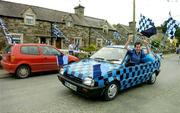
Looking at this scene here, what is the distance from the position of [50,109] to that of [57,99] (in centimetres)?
77

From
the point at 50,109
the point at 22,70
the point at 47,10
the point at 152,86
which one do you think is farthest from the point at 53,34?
the point at 50,109

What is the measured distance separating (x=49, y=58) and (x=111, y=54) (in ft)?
12.5

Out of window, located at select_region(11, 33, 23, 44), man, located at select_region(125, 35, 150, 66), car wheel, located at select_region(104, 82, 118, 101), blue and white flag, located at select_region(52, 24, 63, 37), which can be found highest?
blue and white flag, located at select_region(52, 24, 63, 37)

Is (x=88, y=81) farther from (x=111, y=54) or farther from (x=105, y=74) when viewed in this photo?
(x=111, y=54)

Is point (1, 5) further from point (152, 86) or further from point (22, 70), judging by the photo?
point (152, 86)

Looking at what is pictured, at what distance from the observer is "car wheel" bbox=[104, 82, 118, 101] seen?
17.2 feet

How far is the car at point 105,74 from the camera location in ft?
16.3

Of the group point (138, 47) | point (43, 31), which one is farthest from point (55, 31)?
point (138, 47)

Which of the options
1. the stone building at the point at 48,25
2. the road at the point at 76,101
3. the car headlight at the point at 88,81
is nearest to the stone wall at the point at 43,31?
the stone building at the point at 48,25

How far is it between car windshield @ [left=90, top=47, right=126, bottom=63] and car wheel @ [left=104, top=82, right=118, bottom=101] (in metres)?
0.95

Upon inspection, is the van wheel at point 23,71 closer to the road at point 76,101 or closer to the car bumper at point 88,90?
the road at point 76,101

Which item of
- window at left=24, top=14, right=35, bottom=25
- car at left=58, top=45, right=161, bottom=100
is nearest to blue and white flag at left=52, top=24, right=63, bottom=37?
window at left=24, top=14, right=35, bottom=25

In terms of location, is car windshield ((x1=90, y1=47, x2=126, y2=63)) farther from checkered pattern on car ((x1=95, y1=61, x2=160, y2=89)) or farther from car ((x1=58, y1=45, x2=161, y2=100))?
checkered pattern on car ((x1=95, y1=61, x2=160, y2=89))

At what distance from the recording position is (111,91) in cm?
540
